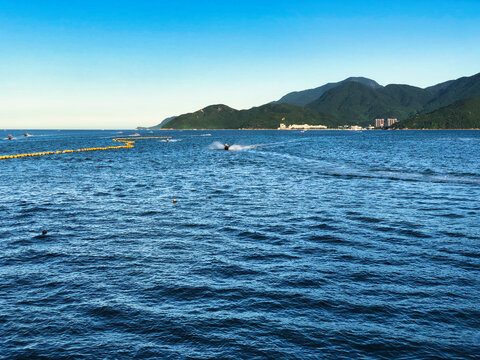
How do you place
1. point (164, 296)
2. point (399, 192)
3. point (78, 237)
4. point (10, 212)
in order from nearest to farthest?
1. point (164, 296)
2. point (78, 237)
3. point (10, 212)
4. point (399, 192)

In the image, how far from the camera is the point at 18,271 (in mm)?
20703

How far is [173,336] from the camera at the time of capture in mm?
13953

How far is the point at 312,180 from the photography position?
5766 cm

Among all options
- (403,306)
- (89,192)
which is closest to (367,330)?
(403,306)

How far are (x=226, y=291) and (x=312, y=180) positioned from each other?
42102 mm

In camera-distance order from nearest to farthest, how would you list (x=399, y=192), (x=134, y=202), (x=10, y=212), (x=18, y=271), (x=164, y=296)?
(x=164, y=296) → (x=18, y=271) → (x=10, y=212) → (x=134, y=202) → (x=399, y=192)

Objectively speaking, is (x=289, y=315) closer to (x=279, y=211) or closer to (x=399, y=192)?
(x=279, y=211)

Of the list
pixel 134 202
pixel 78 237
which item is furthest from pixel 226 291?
pixel 134 202

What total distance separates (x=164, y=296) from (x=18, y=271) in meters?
10.0

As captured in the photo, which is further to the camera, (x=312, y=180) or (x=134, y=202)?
(x=312, y=180)

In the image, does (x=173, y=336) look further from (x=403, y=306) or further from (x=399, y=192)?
(x=399, y=192)

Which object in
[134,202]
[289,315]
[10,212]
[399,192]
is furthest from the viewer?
[399,192]

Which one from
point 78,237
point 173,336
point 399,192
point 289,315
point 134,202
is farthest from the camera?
point 399,192

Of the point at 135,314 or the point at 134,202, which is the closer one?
the point at 135,314
